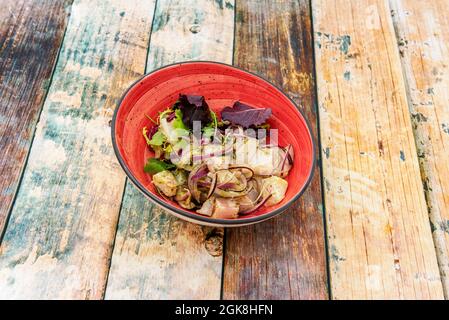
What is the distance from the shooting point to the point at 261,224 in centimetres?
117

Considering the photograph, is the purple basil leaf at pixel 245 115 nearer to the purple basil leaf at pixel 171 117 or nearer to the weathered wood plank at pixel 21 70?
the purple basil leaf at pixel 171 117

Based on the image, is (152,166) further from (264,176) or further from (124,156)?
(264,176)

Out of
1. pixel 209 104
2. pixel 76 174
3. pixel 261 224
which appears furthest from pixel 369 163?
pixel 76 174

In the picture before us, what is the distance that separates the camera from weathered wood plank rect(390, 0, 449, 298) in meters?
1.23

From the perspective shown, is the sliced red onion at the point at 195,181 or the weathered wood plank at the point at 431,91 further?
the weathered wood plank at the point at 431,91

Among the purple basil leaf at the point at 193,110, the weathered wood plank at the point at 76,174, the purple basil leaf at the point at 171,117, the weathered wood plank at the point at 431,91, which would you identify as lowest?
the weathered wood plank at the point at 76,174

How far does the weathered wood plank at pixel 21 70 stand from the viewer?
1.20 metres

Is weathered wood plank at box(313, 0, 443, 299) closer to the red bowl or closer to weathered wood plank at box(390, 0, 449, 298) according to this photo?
weathered wood plank at box(390, 0, 449, 298)

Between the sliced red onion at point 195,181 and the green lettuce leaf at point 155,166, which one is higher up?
the sliced red onion at point 195,181

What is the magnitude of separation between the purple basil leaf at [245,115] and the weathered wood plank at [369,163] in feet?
0.73

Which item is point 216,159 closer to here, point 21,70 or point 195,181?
point 195,181

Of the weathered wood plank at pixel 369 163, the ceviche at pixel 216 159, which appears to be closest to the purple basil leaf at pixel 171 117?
the ceviche at pixel 216 159

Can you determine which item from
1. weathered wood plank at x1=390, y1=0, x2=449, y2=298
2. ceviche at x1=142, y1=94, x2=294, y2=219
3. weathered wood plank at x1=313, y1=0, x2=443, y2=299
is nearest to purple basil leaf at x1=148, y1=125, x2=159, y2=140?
ceviche at x1=142, y1=94, x2=294, y2=219
